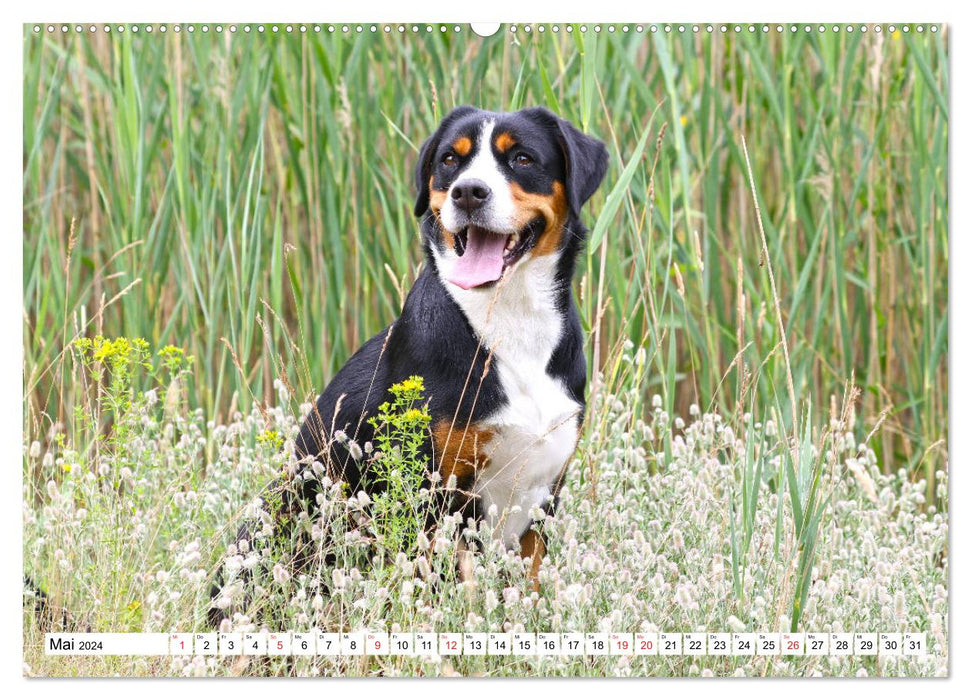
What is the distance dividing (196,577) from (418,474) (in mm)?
551

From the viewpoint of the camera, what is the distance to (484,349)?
3.05 meters

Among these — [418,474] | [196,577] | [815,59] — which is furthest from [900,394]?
[196,577]

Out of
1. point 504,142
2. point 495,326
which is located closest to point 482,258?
point 495,326

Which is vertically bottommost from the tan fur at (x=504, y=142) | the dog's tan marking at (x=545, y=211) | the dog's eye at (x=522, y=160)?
the dog's tan marking at (x=545, y=211)

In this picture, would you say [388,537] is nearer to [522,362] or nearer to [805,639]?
[522,362]

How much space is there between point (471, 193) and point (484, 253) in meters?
0.20

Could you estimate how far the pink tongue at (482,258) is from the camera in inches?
120

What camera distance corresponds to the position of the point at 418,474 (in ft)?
9.63

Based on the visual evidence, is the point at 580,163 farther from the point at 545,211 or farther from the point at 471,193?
the point at 471,193

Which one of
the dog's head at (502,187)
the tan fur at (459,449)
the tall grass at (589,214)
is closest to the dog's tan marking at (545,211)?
the dog's head at (502,187)

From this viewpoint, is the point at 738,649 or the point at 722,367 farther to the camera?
the point at 722,367

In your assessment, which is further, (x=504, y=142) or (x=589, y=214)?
(x=589, y=214)

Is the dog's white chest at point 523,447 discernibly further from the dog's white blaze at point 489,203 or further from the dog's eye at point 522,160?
the dog's eye at point 522,160

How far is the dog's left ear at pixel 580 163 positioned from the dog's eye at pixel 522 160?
0.11m
